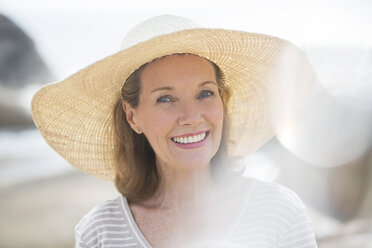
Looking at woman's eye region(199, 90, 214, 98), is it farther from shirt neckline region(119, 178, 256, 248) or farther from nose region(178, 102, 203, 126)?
shirt neckline region(119, 178, 256, 248)

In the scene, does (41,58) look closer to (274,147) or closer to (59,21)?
(59,21)

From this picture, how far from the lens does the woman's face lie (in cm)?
163

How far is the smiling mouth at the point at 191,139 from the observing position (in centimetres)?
165

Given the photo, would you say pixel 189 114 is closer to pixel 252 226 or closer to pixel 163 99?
pixel 163 99

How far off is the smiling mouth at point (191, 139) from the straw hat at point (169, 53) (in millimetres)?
306

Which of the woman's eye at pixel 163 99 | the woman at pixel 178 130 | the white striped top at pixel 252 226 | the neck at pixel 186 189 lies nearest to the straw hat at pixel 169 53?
the woman at pixel 178 130

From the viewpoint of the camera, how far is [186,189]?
1821 mm

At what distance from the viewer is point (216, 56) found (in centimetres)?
179

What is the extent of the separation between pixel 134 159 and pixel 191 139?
448 millimetres

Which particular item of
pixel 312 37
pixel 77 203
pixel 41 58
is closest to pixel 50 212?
pixel 77 203

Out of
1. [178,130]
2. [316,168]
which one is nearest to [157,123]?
[178,130]

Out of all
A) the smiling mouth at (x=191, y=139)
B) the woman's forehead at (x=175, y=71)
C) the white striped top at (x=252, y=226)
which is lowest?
the white striped top at (x=252, y=226)

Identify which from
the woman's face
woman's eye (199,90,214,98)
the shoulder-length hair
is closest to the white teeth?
the woman's face

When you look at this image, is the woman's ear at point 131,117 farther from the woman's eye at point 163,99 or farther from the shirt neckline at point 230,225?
the shirt neckline at point 230,225
